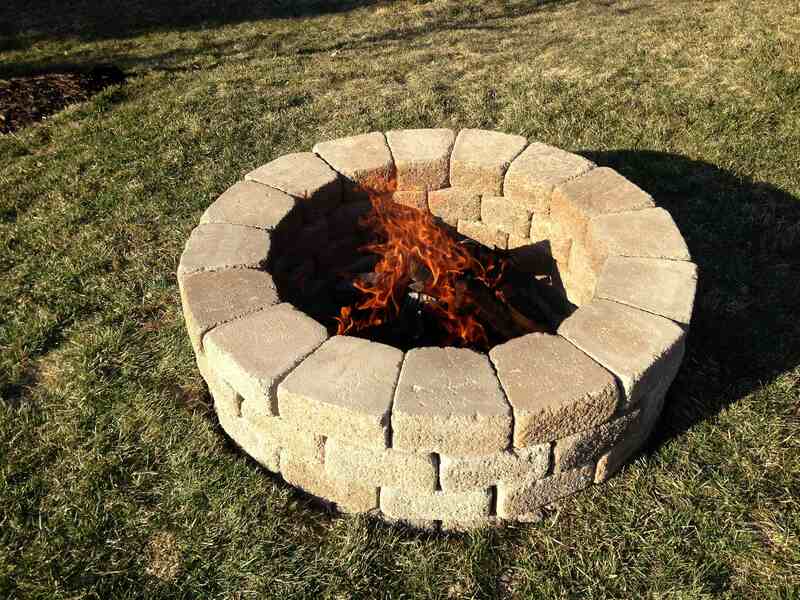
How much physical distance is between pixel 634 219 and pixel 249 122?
4290mm

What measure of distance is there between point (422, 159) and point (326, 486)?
2.15 metres

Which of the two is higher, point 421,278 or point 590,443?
point 421,278

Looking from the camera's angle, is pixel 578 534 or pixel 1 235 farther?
pixel 1 235

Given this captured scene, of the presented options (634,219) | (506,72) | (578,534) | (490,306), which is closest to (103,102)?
(506,72)

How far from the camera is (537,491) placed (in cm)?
285

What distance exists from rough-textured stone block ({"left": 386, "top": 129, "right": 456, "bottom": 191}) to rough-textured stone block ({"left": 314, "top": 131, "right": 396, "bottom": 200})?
60 mm

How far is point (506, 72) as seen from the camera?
731 cm

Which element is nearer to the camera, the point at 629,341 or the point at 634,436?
the point at 629,341

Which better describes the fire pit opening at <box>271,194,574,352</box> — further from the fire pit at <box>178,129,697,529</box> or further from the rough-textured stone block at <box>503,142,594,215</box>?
the rough-textured stone block at <box>503,142,594,215</box>

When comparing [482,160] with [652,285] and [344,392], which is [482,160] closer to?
[652,285]

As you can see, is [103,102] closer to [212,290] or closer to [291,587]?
[212,290]

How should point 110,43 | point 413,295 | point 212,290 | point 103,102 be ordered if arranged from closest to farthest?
point 212,290
point 413,295
point 103,102
point 110,43

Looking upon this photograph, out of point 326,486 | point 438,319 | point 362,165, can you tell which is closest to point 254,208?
point 362,165

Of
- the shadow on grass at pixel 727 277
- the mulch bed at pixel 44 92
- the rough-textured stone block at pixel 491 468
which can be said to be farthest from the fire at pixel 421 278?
the mulch bed at pixel 44 92
